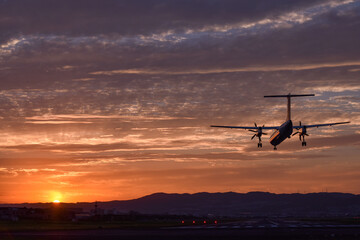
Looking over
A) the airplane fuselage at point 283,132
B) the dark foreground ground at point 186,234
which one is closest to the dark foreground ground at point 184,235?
the dark foreground ground at point 186,234

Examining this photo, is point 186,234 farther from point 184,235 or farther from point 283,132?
point 283,132

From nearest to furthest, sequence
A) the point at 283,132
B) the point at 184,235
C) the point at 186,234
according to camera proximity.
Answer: the point at 184,235 → the point at 186,234 → the point at 283,132

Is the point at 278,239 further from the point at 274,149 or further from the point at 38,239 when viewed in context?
the point at 274,149

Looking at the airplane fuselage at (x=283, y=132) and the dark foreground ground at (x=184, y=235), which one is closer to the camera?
the dark foreground ground at (x=184, y=235)

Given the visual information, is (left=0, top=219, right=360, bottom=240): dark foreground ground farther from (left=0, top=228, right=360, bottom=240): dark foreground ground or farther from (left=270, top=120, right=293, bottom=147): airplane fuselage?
(left=270, top=120, right=293, bottom=147): airplane fuselage

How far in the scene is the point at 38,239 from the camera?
6625 centimetres

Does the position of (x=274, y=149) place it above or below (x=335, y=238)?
above

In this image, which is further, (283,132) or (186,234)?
(283,132)

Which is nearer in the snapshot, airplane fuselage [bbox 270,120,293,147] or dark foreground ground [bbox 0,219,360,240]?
dark foreground ground [bbox 0,219,360,240]

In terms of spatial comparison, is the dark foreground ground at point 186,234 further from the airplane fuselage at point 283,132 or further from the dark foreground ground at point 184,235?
the airplane fuselage at point 283,132

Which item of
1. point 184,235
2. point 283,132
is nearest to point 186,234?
point 184,235

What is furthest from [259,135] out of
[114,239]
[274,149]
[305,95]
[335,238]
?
[114,239]

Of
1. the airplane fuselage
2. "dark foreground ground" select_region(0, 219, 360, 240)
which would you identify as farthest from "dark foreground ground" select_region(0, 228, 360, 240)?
the airplane fuselage

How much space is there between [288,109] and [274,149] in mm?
9684
